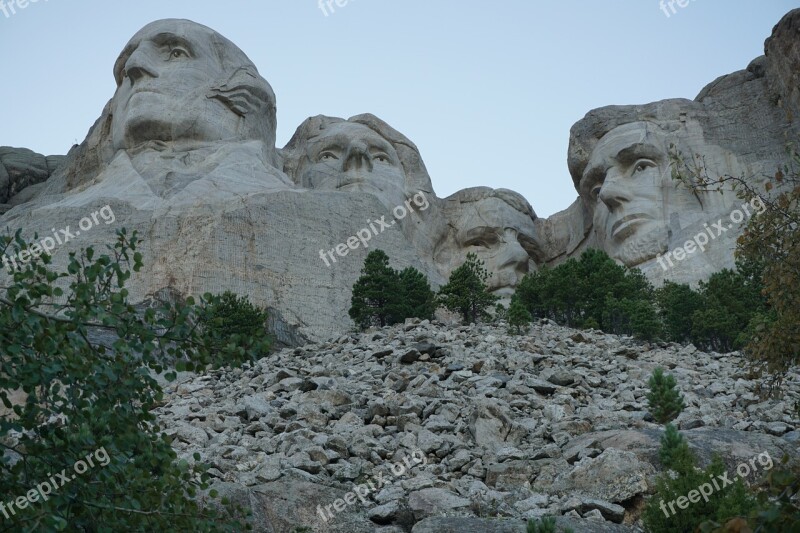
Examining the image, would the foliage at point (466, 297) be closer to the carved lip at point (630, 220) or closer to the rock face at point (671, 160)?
the rock face at point (671, 160)

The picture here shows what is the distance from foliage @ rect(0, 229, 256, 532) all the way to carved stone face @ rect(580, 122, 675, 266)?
28.1 m

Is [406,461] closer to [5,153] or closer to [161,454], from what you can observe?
[161,454]

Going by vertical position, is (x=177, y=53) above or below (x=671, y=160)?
above

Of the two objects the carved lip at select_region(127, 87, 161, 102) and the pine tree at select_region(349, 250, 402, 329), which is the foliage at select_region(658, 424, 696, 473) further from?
the carved lip at select_region(127, 87, 161, 102)

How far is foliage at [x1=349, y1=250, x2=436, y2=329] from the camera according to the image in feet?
79.6

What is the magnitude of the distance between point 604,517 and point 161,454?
16.3 ft

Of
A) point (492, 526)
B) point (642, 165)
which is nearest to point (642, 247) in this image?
point (642, 165)

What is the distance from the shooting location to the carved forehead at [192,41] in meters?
34.9

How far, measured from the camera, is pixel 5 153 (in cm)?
4266

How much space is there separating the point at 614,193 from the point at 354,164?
8.17m

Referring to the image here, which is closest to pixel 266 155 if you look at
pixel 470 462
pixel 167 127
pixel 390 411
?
pixel 167 127

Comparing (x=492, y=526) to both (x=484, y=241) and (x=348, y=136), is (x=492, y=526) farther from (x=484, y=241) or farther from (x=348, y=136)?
(x=484, y=241)

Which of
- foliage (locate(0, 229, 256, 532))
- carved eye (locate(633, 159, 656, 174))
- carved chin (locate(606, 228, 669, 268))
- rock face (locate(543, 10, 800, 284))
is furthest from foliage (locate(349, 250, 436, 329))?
foliage (locate(0, 229, 256, 532))

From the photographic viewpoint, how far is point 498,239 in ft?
128
